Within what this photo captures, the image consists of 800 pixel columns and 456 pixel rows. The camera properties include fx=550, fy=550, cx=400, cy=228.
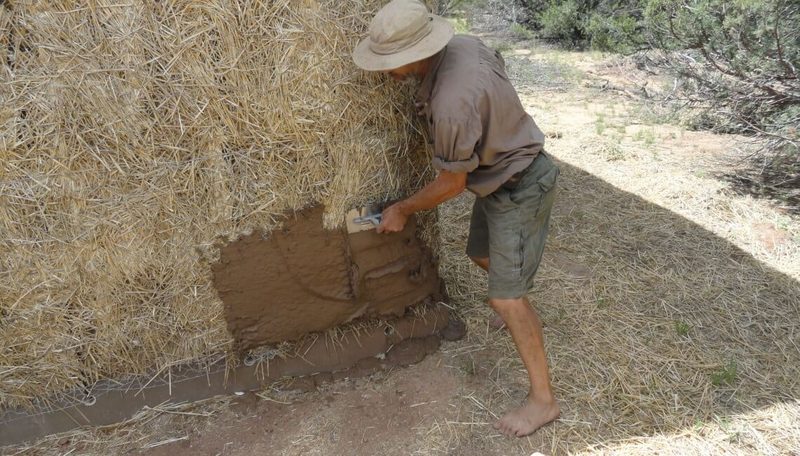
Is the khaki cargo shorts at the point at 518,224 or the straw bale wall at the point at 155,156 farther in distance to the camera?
the khaki cargo shorts at the point at 518,224

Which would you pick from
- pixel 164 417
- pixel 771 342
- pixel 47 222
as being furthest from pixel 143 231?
pixel 771 342

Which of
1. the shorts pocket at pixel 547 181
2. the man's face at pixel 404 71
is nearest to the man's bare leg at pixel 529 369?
the shorts pocket at pixel 547 181

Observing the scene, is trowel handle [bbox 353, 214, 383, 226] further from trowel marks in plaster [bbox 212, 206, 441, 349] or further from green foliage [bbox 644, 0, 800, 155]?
green foliage [bbox 644, 0, 800, 155]

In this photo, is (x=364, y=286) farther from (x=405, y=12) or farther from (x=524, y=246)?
(x=405, y=12)

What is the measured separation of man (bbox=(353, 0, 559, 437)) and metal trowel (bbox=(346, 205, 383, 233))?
0.09 m

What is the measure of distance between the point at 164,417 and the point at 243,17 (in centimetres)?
201

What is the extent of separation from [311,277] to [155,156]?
36.8 inches

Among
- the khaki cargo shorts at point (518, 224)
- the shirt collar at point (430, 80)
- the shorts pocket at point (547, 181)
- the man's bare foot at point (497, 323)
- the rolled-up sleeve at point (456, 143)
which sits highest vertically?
the shirt collar at point (430, 80)

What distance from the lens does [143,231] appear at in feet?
8.13

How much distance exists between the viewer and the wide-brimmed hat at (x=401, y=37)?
2123mm

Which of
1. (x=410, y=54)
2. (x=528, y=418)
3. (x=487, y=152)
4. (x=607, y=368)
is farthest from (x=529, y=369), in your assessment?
(x=410, y=54)

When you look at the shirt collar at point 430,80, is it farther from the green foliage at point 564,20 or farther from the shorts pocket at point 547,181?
the green foliage at point 564,20

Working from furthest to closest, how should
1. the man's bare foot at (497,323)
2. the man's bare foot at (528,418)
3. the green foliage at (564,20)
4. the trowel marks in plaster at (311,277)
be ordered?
the green foliage at (564,20)
the man's bare foot at (497,323)
the trowel marks in plaster at (311,277)
the man's bare foot at (528,418)

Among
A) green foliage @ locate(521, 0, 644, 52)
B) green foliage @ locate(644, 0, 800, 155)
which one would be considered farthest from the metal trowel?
green foliage @ locate(521, 0, 644, 52)
